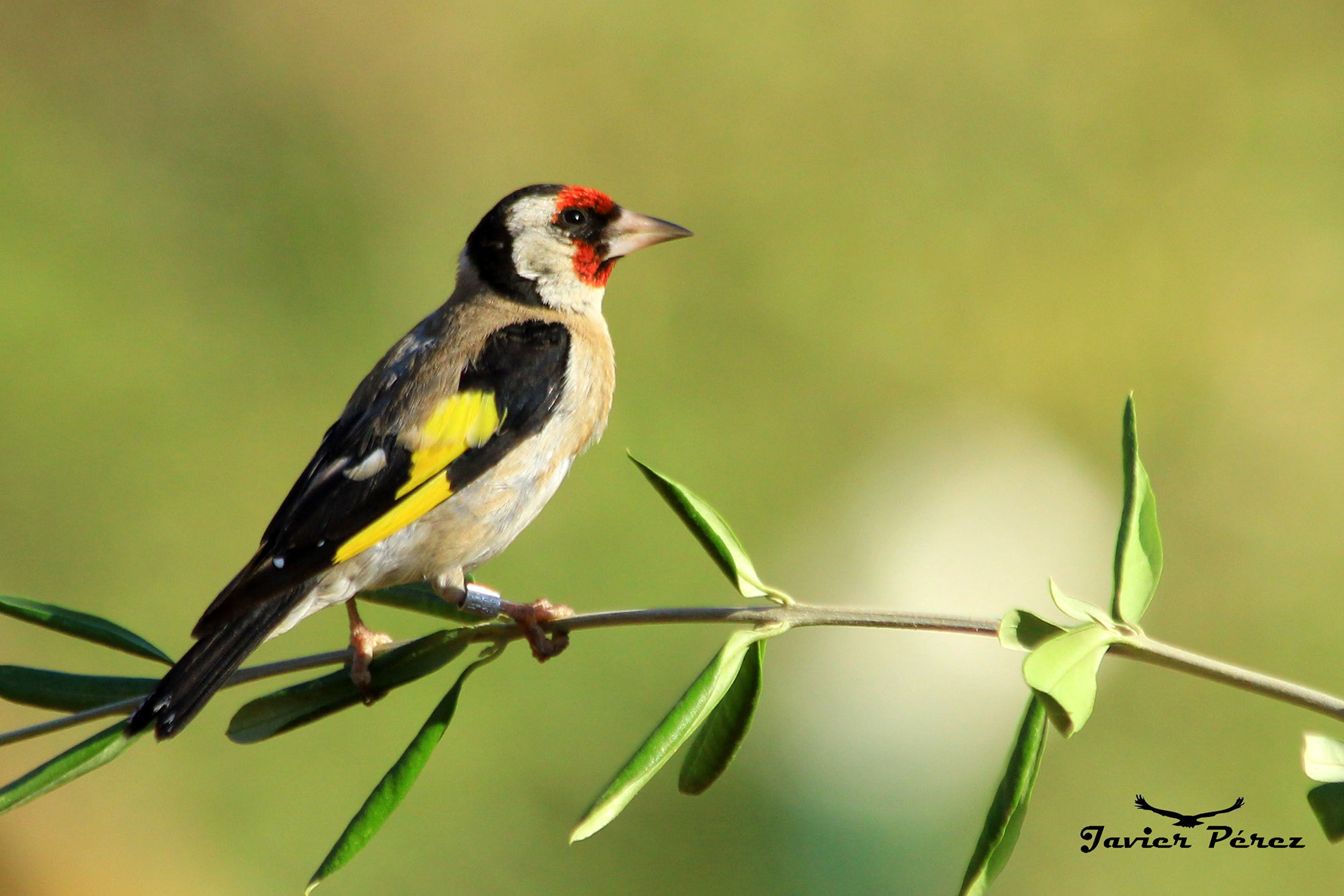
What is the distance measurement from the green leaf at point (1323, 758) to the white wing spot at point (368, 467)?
1.81 m

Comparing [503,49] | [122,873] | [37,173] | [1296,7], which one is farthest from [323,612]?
[1296,7]

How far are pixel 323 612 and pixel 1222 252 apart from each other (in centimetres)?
530

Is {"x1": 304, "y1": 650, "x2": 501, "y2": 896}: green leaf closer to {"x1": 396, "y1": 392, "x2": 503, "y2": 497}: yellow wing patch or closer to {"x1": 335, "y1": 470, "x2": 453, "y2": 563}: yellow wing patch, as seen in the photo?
{"x1": 335, "y1": 470, "x2": 453, "y2": 563}: yellow wing patch

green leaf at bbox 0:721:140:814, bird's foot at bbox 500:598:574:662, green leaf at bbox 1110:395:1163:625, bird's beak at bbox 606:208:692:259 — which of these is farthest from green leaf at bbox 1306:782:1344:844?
bird's beak at bbox 606:208:692:259

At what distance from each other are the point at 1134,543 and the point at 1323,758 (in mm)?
312

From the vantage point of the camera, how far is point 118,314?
664 cm

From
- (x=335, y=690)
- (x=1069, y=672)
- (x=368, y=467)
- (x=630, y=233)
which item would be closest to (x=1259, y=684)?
(x=1069, y=672)

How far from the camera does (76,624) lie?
5.56ft

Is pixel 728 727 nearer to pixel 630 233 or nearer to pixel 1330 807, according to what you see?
pixel 1330 807

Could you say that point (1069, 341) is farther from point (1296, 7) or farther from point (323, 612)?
point (323, 612)

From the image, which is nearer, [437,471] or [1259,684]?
[1259,684]

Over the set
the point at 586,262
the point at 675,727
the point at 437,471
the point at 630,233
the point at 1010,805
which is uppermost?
the point at 630,233

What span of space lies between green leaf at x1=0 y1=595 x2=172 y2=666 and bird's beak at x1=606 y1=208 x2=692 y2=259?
1827 millimetres

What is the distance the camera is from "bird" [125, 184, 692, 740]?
233 cm
